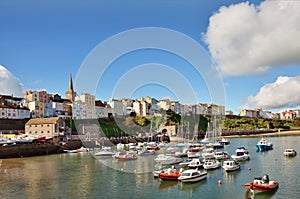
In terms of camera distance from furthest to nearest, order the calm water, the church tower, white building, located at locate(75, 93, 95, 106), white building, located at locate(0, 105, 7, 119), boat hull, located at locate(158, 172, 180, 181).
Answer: the church tower
white building, located at locate(75, 93, 95, 106)
white building, located at locate(0, 105, 7, 119)
boat hull, located at locate(158, 172, 180, 181)
the calm water

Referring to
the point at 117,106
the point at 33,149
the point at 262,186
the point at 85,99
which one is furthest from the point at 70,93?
the point at 262,186

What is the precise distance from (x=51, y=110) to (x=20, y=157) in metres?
45.8

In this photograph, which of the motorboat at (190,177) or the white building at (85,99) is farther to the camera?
the white building at (85,99)

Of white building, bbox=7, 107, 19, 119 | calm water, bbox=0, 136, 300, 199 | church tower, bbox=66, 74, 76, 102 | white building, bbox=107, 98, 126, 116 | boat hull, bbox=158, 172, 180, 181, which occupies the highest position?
church tower, bbox=66, 74, 76, 102

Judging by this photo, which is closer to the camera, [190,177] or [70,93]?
[190,177]

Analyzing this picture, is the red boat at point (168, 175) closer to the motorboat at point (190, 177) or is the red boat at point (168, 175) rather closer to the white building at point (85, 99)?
the motorboat at point (190, 177)

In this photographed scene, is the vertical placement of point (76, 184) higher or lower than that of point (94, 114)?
lower

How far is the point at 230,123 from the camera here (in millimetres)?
144125

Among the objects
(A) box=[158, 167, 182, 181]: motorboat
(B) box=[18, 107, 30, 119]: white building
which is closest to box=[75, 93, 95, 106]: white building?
(B) box=[18, 107, 30, 119]: white building

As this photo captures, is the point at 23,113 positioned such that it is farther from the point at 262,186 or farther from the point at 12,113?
the point at 262,186

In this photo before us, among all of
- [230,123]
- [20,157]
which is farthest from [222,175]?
[230,123]

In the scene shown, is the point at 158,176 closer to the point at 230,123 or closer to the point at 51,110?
the point at 51,110

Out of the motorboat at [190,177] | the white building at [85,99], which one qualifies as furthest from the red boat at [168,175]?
the white building at [85,99]

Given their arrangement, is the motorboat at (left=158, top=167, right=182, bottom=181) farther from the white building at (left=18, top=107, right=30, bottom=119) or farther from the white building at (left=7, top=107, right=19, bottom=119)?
the white building at (left=18, top=107, right=30, bottom=119)
